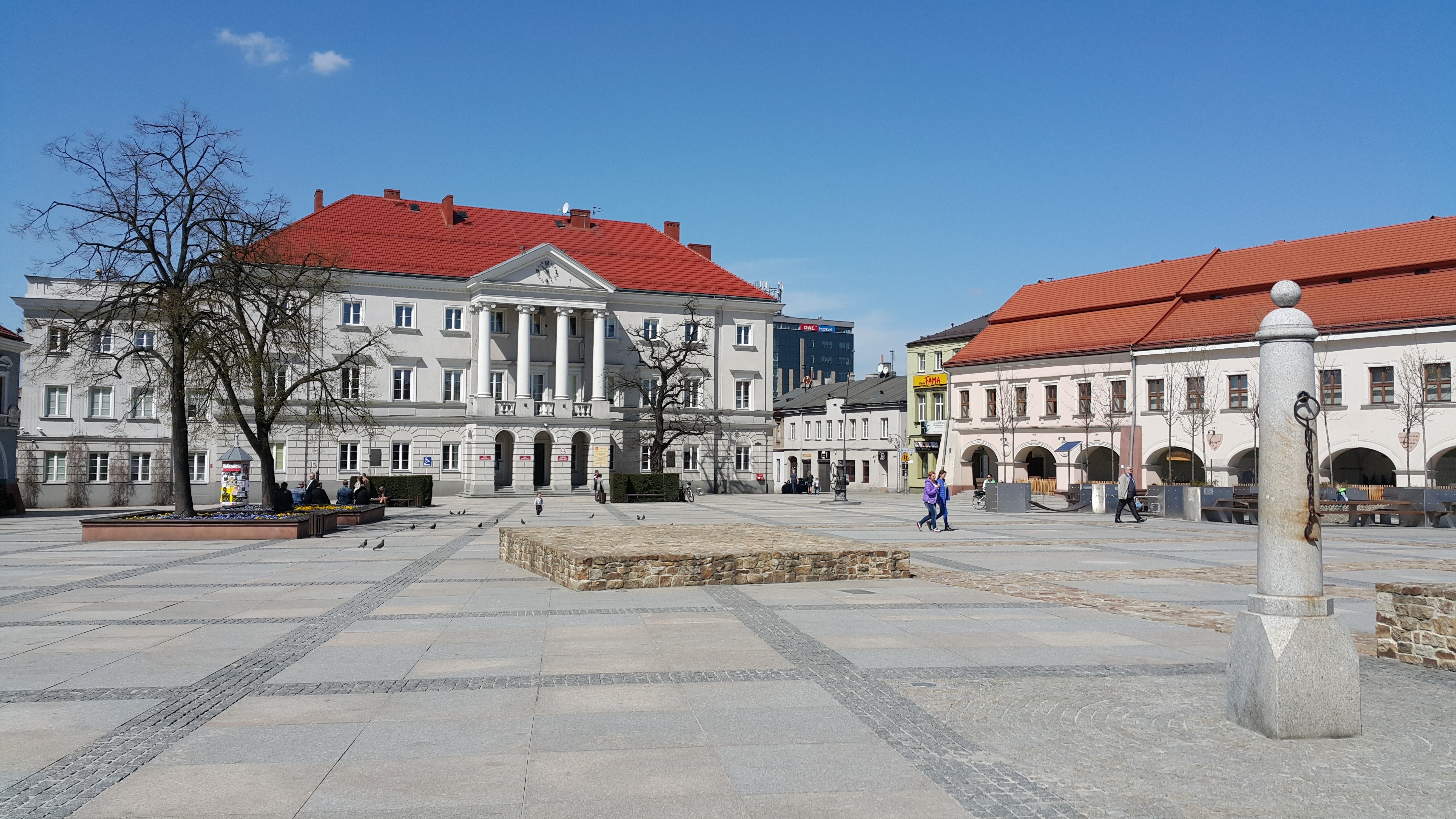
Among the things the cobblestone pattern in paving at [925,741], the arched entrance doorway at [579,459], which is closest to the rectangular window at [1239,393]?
the arched entrance doorway at [579,459]

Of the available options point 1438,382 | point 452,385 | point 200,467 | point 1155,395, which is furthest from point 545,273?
point 1438,382

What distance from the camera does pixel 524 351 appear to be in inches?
2388

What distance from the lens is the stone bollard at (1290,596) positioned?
707 cm

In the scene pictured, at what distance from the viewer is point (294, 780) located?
6145 millimetres

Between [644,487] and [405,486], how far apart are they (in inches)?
474

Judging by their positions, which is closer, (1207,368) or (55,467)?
(1207,368)

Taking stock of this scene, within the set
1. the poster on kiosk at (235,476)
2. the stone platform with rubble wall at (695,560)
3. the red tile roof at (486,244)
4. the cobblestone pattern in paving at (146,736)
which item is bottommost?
the cobblestone pattern in paving at (146,736)

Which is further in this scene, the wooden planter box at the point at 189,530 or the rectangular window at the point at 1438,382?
the rectangular window at the point at 1438,382

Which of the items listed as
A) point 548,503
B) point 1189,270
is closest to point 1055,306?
point 1189,270

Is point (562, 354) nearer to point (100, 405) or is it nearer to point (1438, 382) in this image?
point (100, 405)

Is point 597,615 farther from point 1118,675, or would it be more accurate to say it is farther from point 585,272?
point 585,272

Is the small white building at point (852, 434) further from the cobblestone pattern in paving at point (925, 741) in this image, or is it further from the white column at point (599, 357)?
the cobblestone pattern in paving at point (925, 741)

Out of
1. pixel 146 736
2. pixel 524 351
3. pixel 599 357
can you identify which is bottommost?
pixel 146 736

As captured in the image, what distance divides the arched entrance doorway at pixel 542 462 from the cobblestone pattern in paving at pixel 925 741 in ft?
174
